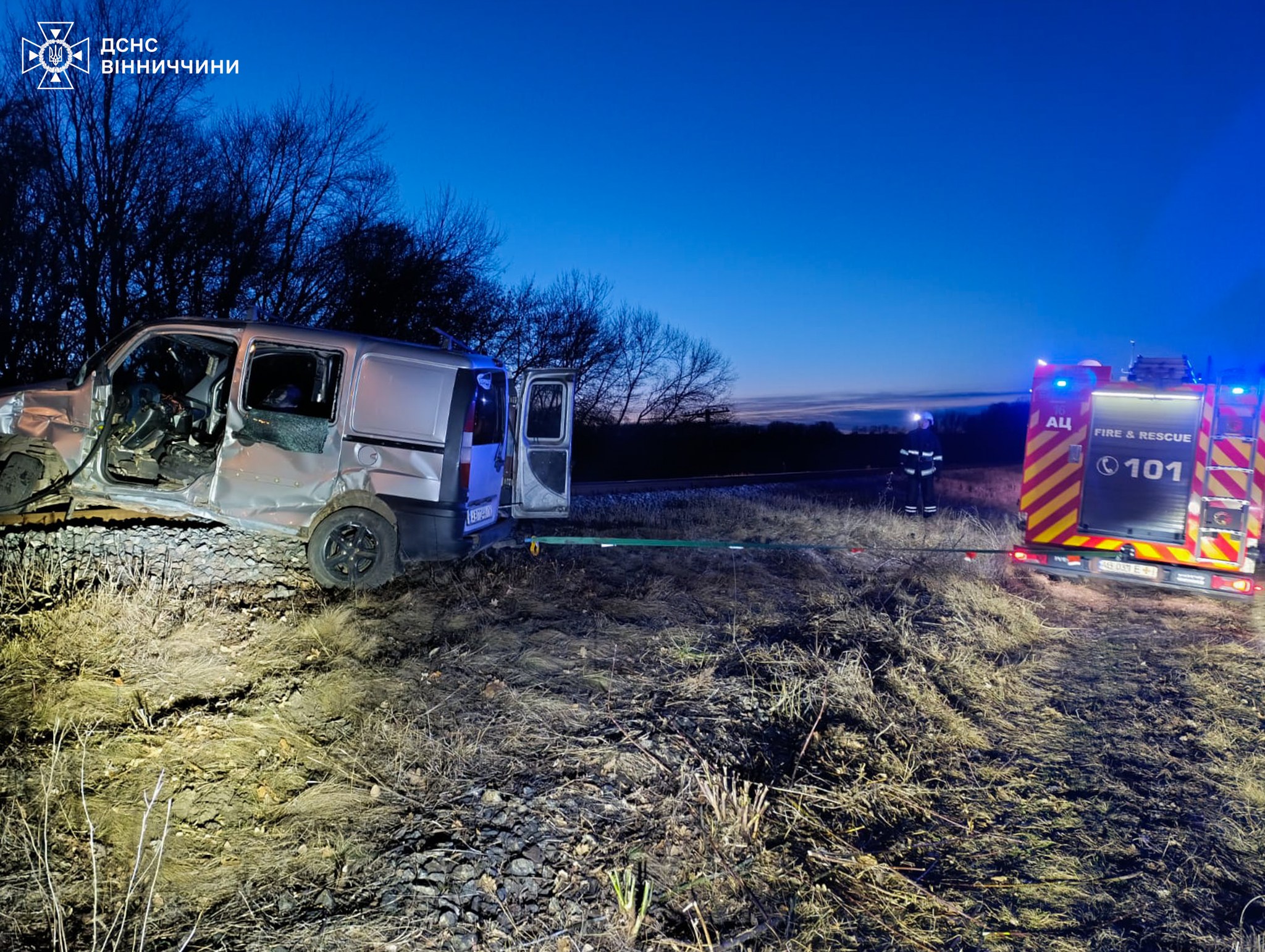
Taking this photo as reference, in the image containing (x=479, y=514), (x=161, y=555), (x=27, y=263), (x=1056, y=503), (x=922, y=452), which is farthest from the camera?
(x=27, y=263)

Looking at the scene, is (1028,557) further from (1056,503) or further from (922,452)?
(922,452)

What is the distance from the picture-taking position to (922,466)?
40.2ft

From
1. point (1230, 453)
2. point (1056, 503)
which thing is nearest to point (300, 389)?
point (1056, 503)

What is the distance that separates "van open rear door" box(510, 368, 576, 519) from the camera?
7.92 m

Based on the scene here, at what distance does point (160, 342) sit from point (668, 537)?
5787 mm

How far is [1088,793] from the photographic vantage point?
3881 mm

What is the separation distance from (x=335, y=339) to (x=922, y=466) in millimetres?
9201

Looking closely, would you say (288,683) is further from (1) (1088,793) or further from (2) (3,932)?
(1) (1088,793)

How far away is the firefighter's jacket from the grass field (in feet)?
20.1

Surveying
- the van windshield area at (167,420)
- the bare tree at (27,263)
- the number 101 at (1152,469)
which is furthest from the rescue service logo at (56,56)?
the number 101 at (1152,469)

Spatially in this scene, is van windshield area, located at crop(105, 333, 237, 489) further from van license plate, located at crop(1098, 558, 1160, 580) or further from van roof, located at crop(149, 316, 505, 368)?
van license plate, located at crop(1098, 558, 1160, 580)

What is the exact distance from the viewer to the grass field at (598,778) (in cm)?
266

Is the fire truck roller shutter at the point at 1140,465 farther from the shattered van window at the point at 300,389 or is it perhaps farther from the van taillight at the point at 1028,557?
the shattered van window at the point at 300,389

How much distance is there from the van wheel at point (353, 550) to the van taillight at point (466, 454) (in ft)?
2.26
